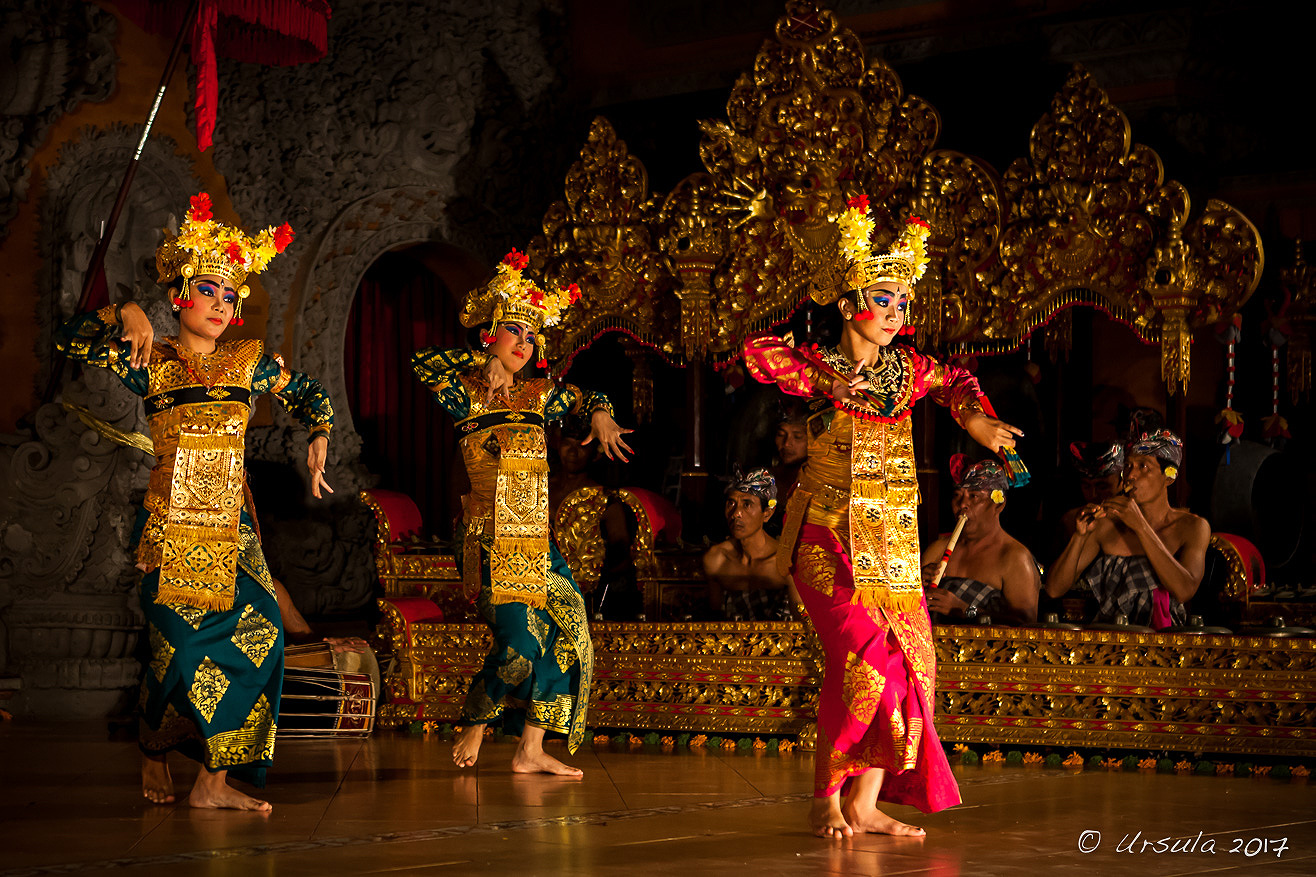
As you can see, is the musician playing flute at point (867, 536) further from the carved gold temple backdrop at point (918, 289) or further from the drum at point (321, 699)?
the drum at point (321, 699)

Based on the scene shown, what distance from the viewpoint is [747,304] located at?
7.27 meters

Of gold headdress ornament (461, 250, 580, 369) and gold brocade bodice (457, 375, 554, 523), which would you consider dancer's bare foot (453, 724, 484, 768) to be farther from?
gold headdress ornament (461, 250, 580, 369)

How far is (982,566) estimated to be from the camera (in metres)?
6.36

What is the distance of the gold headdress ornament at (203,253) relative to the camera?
4.94 metres

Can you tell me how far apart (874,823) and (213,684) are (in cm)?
205

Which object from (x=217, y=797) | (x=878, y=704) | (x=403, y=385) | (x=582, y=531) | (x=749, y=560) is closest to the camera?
(x=878, y=704)

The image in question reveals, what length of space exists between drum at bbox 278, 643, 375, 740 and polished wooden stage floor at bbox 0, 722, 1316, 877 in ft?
2.08

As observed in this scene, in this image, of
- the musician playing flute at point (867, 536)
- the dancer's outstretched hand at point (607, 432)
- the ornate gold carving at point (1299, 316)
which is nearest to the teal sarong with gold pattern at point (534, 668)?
the dancer's outstretched hand at point (607, 432)

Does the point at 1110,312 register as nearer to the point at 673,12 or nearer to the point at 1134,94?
the point at 1134,94

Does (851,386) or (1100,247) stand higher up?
(1100,247)

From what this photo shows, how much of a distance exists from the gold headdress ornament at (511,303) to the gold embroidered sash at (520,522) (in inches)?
15.7

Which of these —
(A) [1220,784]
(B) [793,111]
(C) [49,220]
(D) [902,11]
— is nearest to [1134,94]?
(D) [902,11]

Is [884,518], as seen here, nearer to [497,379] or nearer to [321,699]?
[497,379]

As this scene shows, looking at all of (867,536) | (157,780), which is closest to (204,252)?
(157,780)
